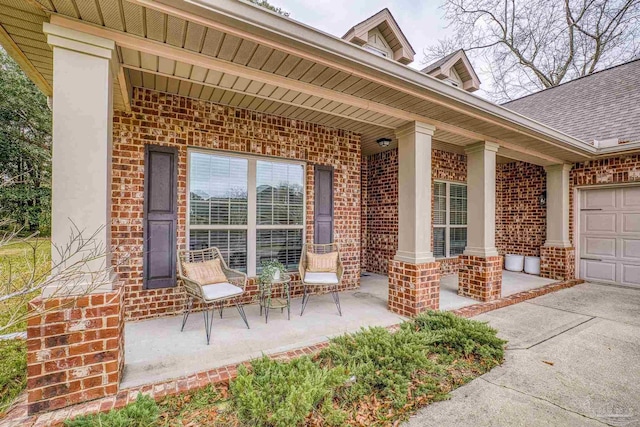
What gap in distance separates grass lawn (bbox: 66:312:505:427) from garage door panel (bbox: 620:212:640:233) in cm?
495

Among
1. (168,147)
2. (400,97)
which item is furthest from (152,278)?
(400,97)

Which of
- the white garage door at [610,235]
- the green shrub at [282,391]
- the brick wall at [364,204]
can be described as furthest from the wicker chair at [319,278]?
the white garage door at [610,235]

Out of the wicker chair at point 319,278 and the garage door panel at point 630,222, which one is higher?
the garage door panel at point 630,222

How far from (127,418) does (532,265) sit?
7.80 metres

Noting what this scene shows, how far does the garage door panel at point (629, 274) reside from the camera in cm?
546

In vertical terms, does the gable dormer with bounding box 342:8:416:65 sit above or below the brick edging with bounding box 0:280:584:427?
above

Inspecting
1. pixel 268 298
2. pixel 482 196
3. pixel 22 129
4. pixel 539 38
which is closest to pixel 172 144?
pixel 268 298

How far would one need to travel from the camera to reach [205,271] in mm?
3457

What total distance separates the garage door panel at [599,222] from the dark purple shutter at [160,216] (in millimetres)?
7791

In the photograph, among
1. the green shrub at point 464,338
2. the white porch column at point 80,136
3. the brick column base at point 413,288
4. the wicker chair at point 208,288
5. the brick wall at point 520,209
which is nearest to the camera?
the white porch column at point 80,136

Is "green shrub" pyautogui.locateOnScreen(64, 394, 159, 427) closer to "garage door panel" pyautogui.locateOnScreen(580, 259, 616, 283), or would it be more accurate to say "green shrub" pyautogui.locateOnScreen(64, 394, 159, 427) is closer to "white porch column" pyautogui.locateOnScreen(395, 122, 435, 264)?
"white porch column" pyautogui.locateOnScreen(395, 122, 435, 264)

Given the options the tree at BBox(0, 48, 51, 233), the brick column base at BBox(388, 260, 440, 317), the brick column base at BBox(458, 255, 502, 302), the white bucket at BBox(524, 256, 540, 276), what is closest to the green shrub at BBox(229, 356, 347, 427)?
the brick column base at BBox(388, 260, 440, 317)

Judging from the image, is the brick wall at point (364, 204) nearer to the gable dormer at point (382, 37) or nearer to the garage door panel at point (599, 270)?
the gable dormer at point (382, 37)

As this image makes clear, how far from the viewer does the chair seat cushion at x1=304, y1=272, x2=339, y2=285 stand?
3.65 metres
